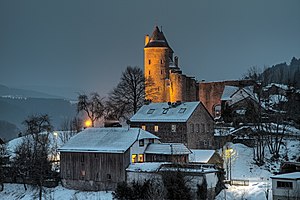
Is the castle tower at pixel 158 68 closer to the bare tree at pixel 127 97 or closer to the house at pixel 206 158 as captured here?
the bare tree at pixel 127 97

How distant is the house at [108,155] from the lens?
49453 mm

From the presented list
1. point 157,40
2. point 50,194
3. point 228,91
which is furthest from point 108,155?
point 157,40

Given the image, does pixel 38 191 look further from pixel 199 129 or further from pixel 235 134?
pixel 235 134

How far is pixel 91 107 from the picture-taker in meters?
86.6

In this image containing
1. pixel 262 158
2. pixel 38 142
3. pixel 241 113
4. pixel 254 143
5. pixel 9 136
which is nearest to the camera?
pixel 262 158

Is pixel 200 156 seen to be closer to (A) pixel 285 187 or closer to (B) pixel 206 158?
(B) pixel 206 158

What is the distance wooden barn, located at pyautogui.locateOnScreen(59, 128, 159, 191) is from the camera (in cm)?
4938

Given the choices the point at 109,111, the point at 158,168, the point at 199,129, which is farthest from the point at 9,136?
the point at 158,168

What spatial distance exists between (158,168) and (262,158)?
14.4 metres

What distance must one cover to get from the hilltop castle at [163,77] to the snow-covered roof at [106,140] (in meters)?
30.6

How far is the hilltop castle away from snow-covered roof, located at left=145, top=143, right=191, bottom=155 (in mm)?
31725

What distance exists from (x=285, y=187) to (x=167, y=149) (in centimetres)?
1354

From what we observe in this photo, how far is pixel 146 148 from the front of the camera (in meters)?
52.4

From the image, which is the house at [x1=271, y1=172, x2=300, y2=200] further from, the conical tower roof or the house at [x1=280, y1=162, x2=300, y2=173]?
the conical tower roof
